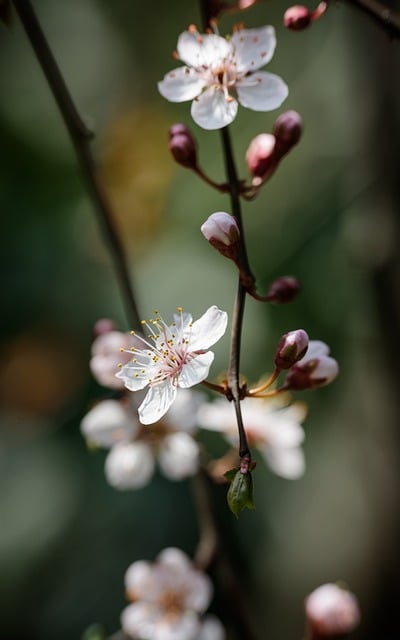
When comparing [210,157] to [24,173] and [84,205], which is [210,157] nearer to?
[84,205]

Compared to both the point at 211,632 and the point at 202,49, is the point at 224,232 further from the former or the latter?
the point at 211,632

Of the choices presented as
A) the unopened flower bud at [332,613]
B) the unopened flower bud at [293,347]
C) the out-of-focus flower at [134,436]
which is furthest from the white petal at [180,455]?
the unopened flower bud at [293,347]

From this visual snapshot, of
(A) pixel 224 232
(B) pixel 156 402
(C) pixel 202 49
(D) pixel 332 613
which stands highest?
(C) pixel 202 49

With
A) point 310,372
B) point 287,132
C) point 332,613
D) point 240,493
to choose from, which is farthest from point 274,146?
point 332,613

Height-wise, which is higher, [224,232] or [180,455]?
[224,232]

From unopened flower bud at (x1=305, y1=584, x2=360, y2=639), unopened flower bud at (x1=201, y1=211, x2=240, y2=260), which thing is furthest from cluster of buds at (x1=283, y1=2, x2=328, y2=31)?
unopened flower bud at (x1=305, y1=584, x2=360, y2=639)

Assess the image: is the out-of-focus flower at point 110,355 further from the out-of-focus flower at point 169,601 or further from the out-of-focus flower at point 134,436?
the out-of-focus flower at point 169,601
